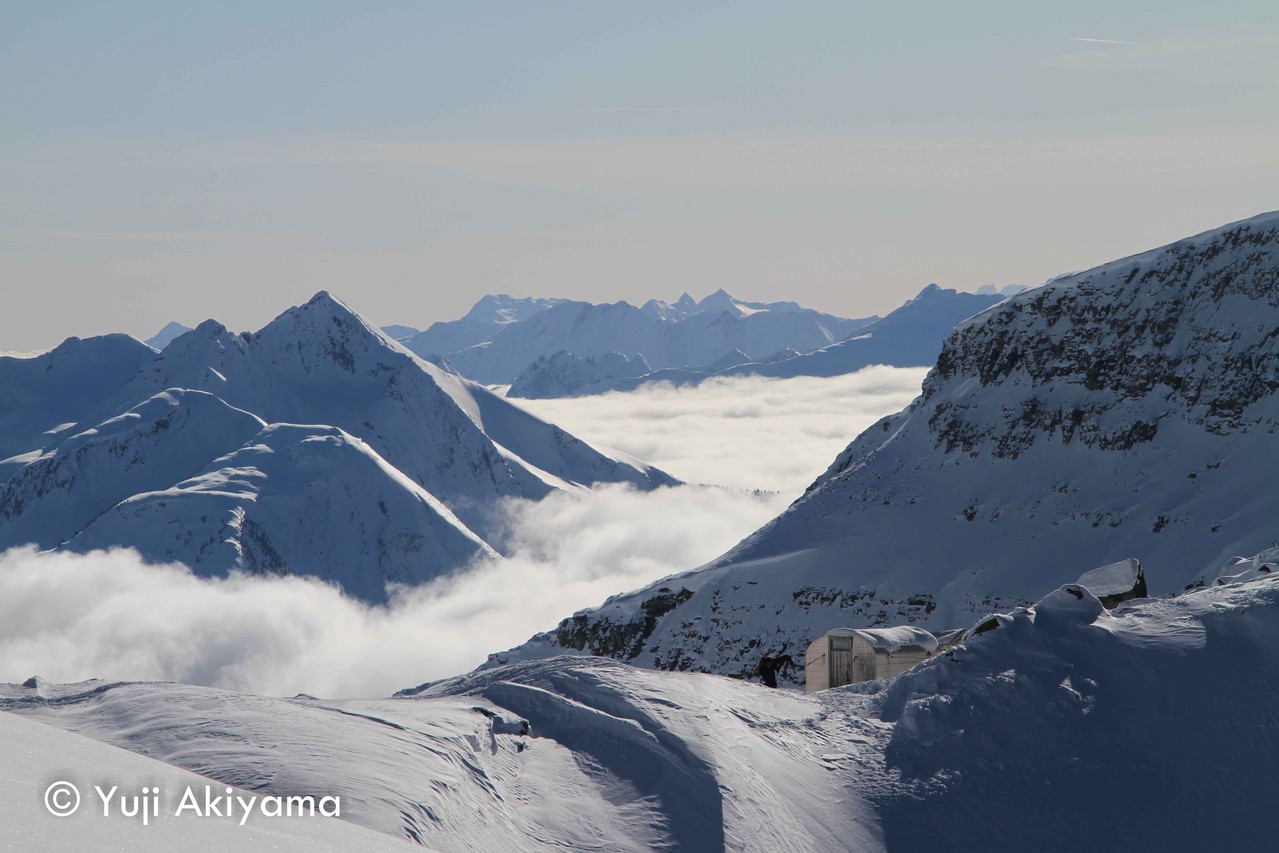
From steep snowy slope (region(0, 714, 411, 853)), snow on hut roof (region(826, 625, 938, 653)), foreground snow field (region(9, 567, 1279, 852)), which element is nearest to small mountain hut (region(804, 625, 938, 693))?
snow on hut roof (region(826, 625, 938, 653))

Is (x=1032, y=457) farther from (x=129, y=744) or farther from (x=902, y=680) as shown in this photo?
(x=129, y=744)

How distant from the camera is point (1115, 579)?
51.5 meters

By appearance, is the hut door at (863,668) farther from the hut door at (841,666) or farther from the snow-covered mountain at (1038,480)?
the snow-covered mountain at (1038,480)

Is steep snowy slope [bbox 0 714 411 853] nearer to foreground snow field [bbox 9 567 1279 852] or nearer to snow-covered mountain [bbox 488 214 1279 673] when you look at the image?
foreground snow field [bbox 9 567 1279 852]

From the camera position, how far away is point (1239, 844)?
24391 mm

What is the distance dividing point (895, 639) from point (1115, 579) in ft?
40.9

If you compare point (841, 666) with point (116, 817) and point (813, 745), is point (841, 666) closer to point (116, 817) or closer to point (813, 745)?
point (813, 745)

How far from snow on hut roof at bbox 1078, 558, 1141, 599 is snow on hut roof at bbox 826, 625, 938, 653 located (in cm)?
809

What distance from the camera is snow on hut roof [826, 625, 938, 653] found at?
44.0 metres

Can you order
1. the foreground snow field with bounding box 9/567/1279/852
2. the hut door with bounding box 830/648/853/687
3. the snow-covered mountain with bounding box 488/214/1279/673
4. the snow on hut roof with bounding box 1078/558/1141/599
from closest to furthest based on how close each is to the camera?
the foreground snow field with bounding box 9/567/1279/852
the hut door with bounding box 830/648/853/687
the snow on hut roof with bounding box 1078/558/1141/599
the snow-covered mountain with bounding box 488/214/1279/673

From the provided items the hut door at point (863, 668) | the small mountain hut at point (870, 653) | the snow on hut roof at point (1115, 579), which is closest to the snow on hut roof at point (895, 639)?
the small mountain hut at point (870, 653)

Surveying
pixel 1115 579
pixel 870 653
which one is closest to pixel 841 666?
pixel 870 653

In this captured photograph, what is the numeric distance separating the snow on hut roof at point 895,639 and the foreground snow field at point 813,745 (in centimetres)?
1417

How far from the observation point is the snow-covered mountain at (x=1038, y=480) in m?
105
